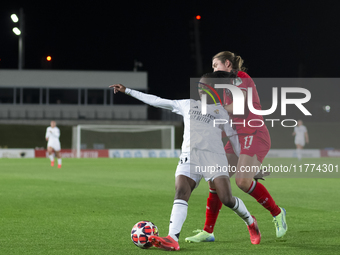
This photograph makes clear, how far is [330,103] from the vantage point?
4656 centimetres

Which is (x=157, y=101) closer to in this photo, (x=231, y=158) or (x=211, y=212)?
(x=231, y=158)

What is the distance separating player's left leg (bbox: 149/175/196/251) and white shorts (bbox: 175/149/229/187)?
0.24ft

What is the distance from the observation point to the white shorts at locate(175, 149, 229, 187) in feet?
17.0

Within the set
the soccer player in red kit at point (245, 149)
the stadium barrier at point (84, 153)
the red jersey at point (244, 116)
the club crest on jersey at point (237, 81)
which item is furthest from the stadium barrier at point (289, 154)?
the club crest on jersey at point (237, 81)

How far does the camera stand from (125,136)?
43.0 metres

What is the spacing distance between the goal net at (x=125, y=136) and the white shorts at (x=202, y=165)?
33.1 meters

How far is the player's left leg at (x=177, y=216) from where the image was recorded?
4922mm

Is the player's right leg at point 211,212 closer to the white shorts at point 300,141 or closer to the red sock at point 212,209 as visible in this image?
the red sock at point 212,209

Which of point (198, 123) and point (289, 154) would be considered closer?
point (198, 123)

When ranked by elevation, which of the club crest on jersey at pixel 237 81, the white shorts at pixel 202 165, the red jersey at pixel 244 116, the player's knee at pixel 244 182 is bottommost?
the player's knee at pixel 244 182

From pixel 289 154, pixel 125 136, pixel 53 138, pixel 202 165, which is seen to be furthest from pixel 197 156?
pixel 125 136

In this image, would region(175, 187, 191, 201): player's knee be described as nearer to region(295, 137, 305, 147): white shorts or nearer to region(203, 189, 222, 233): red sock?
region(203, 189, 222, 233): red sock

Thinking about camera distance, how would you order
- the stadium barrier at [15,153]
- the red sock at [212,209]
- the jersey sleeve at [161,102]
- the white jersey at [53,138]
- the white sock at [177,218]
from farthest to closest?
the stadium barrier at [15,153]
the white jersey at [53,138]
the red sock at [212,209]
the jersey sleeve at [161,102]
the white sock at [177,218]

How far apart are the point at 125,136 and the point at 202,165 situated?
1499 inches
